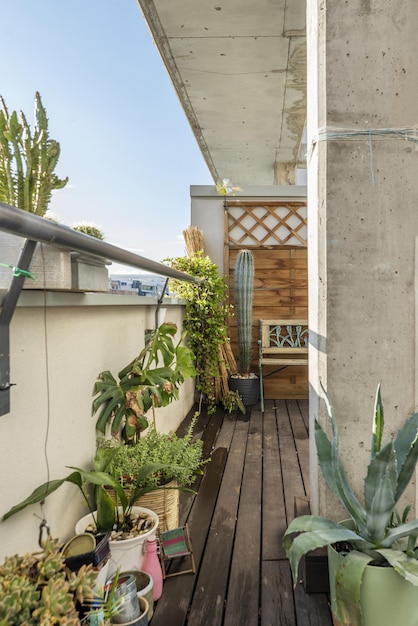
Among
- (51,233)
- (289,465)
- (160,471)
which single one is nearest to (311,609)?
(160,471)

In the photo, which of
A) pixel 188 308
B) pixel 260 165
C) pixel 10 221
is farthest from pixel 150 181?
pixel 10 221

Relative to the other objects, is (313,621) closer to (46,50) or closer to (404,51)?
(404,51)

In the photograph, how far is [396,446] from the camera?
1208 mm

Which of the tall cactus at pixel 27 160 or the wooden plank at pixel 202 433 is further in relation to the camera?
the wooden plank at pixel 202 433

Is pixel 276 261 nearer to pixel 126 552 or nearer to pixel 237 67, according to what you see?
pixel 237 67

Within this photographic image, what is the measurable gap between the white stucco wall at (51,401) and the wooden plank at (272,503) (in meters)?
0.75

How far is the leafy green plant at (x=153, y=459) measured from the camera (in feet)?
4.93

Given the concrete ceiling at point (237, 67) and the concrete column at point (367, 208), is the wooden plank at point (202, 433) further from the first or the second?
the concrete ceiling at point (237, 67)

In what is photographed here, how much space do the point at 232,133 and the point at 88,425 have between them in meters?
4.63

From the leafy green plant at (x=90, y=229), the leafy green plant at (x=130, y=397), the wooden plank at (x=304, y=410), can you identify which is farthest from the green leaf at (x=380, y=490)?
the wooden plank at (x=304, y=410)

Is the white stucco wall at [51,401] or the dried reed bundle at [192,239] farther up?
the dried reed bundle at [192,239]

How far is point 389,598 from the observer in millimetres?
1014

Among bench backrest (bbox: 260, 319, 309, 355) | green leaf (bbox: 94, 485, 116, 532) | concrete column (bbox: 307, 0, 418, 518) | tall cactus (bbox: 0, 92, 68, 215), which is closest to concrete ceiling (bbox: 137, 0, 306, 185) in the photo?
concrete column (bbox: 307, 0, 418, 518)

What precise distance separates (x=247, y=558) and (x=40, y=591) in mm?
989
